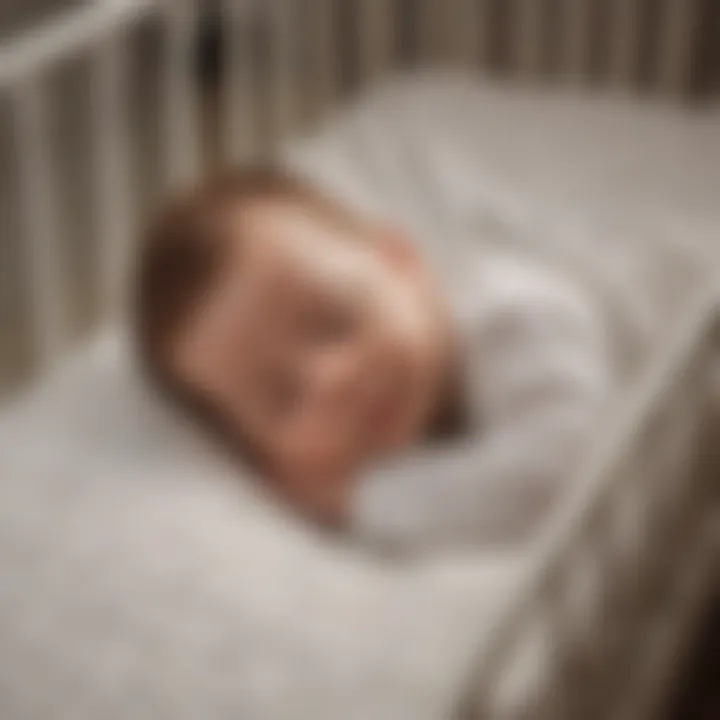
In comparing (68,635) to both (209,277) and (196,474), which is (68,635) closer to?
(196,474)

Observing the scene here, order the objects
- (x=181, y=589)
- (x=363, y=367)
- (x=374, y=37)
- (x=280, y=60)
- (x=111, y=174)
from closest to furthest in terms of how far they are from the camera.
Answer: (x=181, y=589)
(x=363, y=367)
(x=111, y=174)
(x=280, y=60)
(x=374, y=37)

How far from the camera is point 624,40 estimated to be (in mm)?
1539

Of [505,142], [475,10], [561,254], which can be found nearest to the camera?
[561,254]

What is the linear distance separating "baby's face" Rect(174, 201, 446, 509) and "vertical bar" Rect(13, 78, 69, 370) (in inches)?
7.0

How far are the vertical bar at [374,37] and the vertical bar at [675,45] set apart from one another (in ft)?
1.04

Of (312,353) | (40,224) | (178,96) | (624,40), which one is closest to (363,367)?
(312,353)

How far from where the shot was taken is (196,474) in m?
0.91

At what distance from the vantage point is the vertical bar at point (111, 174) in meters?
1.12

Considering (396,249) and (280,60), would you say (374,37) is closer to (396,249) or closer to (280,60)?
(280,60)

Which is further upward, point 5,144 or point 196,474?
A: point 5,144

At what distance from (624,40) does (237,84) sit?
1.46ft

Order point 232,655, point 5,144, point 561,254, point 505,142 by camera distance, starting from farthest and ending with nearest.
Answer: point 505,142
point 561,254
point 5,144
point 232,655

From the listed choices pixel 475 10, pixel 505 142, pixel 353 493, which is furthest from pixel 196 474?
pixel 475 10

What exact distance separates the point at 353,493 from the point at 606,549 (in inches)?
6.7
